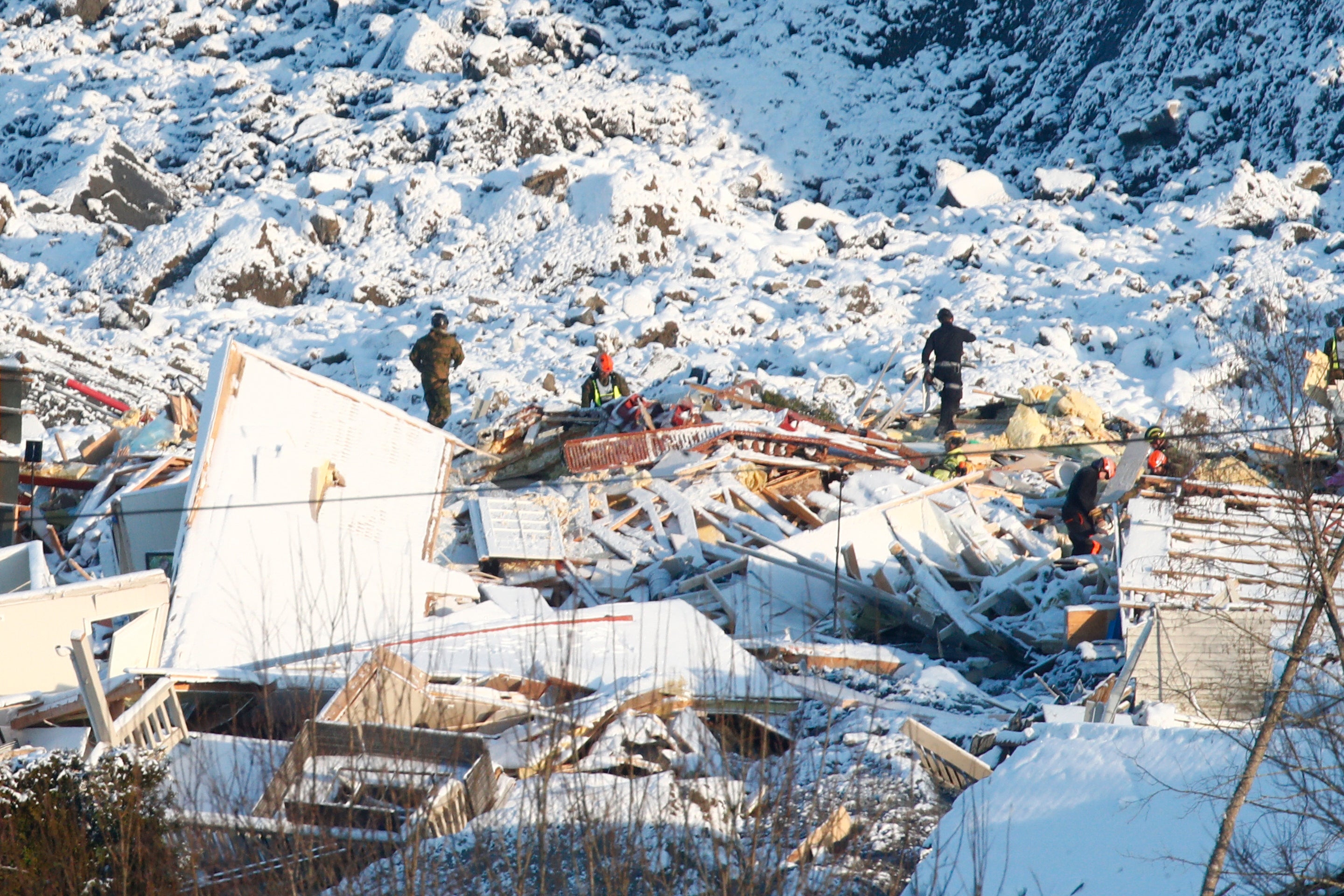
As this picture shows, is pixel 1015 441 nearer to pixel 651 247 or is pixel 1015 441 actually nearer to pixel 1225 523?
pixel 1225 523

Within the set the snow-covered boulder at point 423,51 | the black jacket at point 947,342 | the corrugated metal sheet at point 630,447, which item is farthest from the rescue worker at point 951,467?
the snow-covered boulder at point 423,51

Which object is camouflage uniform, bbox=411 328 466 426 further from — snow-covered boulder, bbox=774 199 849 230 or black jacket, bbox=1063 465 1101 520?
snow-covered boulder, bbox=774 199 849 230

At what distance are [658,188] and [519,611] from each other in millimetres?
11823

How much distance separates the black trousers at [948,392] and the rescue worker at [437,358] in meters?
5.04

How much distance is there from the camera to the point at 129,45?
960 inches

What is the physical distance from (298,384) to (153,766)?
4.36 meters

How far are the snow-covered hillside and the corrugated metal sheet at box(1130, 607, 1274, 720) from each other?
7.15 m

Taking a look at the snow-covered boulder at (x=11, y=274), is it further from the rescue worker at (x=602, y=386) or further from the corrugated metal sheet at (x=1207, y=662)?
the corrugated metal sheet at (x=1207, y=662)

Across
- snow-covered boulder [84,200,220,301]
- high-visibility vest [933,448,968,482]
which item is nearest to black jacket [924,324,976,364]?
high-visibility vest [933,448,968,482]

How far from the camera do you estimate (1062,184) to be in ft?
64.8

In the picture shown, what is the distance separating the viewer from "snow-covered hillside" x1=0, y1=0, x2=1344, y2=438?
54.8 feet

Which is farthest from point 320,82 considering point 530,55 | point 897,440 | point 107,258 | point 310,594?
point 310,594

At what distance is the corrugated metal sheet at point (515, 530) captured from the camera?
10289 millimetres

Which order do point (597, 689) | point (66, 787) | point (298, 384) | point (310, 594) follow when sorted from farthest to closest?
point (298, 384)
point (310, 594)
point (597, 689)
point (66, 787)
